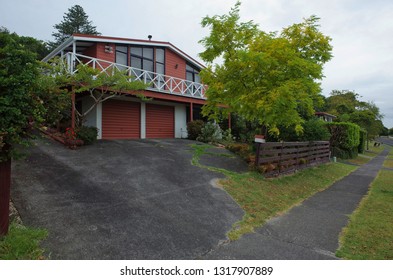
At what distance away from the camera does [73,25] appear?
1638 inches

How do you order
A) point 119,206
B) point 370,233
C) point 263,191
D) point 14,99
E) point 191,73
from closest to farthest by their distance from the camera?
point 14,99 < point 370,233 < point 119,206 < point 263,191 < point 191,73

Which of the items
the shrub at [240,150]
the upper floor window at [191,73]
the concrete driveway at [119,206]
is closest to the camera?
the concrete driveway at [119,206]

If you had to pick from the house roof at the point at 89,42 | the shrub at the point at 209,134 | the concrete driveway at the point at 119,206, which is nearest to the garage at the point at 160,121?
the shrub at the point at 209,134

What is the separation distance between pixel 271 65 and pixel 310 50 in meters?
2.76

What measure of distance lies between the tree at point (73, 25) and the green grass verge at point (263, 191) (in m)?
41.4

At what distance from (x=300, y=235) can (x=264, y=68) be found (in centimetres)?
571

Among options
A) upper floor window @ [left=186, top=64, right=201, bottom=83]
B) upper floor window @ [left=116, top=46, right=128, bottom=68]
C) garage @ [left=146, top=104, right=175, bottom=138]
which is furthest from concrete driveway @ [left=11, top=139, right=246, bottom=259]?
upper floor window @ [left=186, top=64, right=201, bottom=83]

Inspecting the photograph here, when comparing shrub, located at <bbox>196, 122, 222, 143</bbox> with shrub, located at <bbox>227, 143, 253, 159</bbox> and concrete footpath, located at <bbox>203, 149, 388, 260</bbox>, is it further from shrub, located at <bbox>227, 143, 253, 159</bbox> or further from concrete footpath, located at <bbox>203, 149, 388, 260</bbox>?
concrete footpath, located at <bbox>203, 149, 388, 260</bbox>

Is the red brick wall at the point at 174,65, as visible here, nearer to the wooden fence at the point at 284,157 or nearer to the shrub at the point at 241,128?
the shrub at the point at 241,128

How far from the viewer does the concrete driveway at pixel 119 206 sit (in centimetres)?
353

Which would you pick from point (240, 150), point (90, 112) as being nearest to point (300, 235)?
point (240, 150)

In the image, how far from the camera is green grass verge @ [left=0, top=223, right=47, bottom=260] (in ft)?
9.86

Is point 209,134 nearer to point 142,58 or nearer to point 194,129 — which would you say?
point 194,129

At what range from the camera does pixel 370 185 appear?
9469 mm
